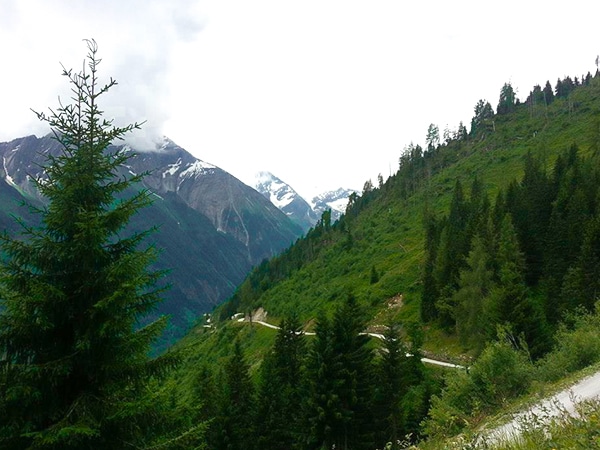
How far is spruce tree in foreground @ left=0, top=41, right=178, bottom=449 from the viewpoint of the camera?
916cm

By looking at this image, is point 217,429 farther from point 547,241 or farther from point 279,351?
point 547,241

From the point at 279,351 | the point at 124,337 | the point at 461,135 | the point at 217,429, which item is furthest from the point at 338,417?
the point at 461,135

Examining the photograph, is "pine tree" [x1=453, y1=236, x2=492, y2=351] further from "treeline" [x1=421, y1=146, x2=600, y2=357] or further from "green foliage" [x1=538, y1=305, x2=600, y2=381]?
"green foliage" [x1=538, y1=305, x2=600, y2=381]

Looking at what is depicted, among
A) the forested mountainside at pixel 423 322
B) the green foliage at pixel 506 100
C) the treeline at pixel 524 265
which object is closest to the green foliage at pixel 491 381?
the forested mountainside at pixel 423 322

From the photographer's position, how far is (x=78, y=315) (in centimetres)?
1014

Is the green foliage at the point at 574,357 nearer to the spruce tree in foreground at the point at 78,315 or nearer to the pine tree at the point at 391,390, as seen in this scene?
the pine tree at the point at 391,390

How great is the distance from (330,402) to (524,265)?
123ft

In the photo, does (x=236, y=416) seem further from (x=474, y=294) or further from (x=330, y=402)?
(x=474, y=294)

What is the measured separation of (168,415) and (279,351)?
34.7 m

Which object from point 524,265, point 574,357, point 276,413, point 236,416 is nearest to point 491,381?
point 574,357

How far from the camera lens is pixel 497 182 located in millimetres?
118000

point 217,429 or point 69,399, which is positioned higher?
point 69,399

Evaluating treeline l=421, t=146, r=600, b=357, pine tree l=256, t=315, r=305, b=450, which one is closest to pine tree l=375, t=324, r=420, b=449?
pine tree l=256, t=315, r=305, b=450

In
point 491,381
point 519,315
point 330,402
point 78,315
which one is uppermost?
point 78,315
